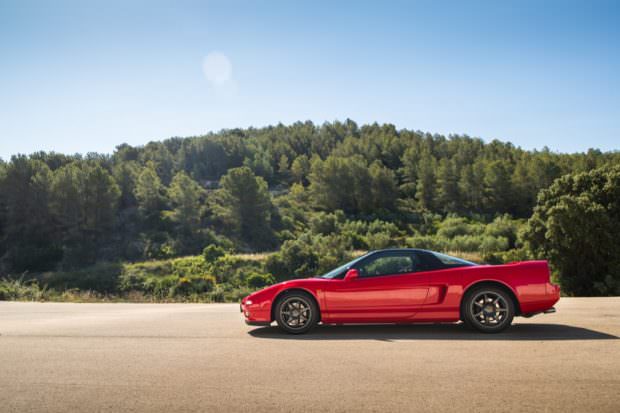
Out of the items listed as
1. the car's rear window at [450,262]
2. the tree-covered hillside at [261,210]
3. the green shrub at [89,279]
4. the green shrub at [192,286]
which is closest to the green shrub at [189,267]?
the green shrub at [192,286]

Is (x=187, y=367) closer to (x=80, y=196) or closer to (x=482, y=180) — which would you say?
(x=80, y=196)

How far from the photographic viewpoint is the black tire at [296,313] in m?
7.40

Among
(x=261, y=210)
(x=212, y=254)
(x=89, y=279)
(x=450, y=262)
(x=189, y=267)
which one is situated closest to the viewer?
(x=450, y=262)

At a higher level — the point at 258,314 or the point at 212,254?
the point at 212,254

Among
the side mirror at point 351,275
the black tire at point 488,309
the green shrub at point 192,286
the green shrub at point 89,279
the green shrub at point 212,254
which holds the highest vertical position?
the green shrub at point 212,254

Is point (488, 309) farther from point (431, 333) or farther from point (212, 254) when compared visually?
point (212, 254)

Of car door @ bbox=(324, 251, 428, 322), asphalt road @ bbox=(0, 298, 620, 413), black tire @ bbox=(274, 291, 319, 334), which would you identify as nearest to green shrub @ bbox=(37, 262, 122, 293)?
asphalt road @ bbox=(0, 298, 620, 413)

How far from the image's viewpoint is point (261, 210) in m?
82.2

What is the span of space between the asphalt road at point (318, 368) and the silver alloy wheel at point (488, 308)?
9.7 inches

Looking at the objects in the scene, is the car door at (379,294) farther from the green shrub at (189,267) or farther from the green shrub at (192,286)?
the green shrub at (189,267)

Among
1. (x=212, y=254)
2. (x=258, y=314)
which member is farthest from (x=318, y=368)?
(x=212, y=254)

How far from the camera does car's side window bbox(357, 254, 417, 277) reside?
7379 millimetres

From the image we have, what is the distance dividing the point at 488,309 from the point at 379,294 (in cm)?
158

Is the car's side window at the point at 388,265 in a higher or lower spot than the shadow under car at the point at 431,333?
higher
